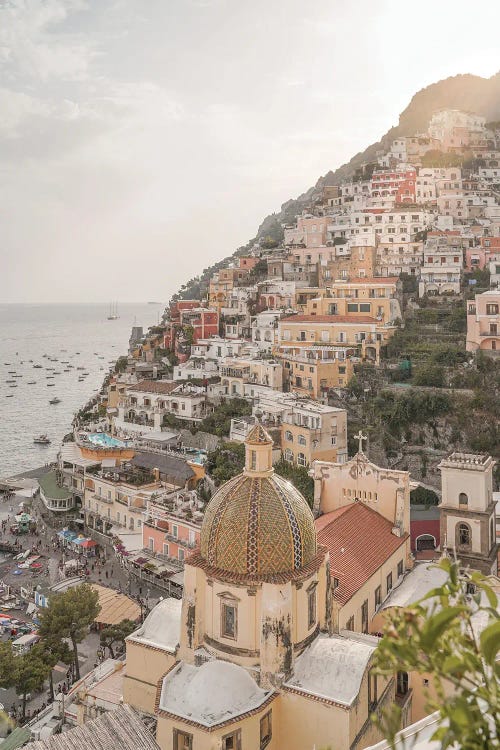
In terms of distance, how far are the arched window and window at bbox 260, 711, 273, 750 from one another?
13255 mm

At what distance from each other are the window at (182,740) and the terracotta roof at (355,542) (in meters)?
5.55

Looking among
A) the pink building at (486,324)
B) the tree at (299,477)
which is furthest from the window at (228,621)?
the pink building at (486,324)

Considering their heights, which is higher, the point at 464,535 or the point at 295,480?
the point at 464,535

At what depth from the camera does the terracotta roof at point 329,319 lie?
172 feet

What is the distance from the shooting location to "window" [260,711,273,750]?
1420 centimetres

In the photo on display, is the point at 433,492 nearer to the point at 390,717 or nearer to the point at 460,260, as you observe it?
the point at 460,260

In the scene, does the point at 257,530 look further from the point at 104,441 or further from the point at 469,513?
the point at 104,441

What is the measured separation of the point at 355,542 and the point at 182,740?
349 inches

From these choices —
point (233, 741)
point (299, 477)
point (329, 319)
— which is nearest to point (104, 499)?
point (299, 477)

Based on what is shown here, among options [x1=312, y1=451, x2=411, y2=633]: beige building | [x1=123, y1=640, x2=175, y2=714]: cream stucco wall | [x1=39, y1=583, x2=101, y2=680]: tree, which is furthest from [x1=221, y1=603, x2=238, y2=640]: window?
[x1=39, y1=583, x2=101, y2=680]: tree

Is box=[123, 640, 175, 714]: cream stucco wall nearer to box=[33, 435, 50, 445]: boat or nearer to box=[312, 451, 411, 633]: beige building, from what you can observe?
box=[312, 451, 411, 633]: beige building

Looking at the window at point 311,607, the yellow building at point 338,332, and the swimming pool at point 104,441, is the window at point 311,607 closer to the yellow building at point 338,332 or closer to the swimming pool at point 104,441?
the swimming pool at point 104,441

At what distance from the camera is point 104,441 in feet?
163

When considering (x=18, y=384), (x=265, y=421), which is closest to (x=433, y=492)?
(x=265, y=421)
